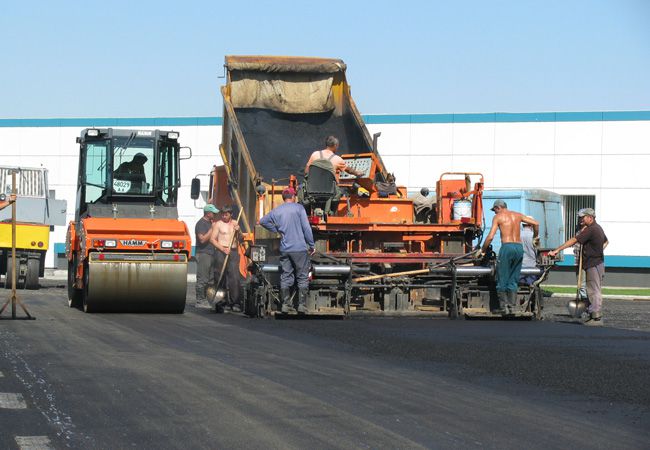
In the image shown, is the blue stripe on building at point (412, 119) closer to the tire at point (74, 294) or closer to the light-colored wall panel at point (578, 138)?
the light-colored wall panel at point (578, 138)

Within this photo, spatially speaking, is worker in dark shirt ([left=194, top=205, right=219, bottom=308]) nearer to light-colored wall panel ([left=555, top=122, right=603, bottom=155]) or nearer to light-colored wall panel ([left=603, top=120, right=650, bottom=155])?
light-colored wall panel ([left=555, top=122, right=603, bottom=155])

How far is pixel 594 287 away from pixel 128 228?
6614 mm

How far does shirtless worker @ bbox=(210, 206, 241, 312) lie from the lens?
18969 mm

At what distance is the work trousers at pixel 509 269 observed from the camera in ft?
55.9

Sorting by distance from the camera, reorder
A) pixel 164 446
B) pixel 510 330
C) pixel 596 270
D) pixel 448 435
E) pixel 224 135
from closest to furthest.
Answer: pixel 164 446
pixel 448 435
pixel 510 330
pixel 596 270
pixel 224 135

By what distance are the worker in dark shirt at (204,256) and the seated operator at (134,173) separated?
166 centimetres

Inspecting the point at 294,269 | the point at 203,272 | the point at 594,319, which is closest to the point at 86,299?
the point at 294,269

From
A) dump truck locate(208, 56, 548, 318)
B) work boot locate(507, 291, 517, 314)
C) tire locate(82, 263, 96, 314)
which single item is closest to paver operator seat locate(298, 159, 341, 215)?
dump truck locate(208, 56, 548, 318)

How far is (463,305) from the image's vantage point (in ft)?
57.3

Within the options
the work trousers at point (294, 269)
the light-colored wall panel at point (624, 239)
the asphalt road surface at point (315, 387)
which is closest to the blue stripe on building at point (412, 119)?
the light-colored wall panel at point (624, 239)

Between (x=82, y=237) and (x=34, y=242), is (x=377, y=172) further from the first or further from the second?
(x=34, y=242)

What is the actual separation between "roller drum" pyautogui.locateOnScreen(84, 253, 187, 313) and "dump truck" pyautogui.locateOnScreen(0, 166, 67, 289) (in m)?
9.20

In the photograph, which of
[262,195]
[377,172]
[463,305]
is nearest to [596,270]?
[463,305]

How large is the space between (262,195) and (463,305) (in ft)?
10.7
